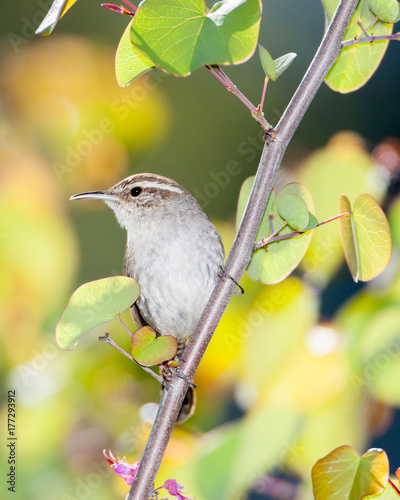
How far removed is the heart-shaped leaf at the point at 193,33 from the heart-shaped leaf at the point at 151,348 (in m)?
0.51

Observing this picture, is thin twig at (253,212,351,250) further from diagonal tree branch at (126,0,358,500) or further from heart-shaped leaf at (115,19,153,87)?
heart-shaped leaf at (115,19,153,87)

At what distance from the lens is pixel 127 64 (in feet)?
4.15

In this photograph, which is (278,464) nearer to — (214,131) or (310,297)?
(310,297)

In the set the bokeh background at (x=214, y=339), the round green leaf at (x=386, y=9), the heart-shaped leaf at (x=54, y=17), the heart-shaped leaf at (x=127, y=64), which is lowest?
the bokeh background at (x=214, y=339)

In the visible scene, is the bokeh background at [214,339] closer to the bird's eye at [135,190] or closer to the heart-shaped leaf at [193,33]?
the bird's eye at [135,190]

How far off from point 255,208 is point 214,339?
1082 millimetres

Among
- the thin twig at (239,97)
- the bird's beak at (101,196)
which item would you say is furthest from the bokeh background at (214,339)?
the thin twig at (239,97)

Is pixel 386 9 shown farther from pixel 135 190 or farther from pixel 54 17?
pixel 135 190

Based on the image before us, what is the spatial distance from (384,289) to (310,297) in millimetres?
244

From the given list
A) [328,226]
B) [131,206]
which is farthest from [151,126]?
[328,226]

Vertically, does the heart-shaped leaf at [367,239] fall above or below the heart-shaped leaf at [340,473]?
above

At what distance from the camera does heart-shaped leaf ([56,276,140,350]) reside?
3.76ft

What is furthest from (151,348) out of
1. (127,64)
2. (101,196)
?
(101,196)

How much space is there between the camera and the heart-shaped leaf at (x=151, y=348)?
1104 mm
